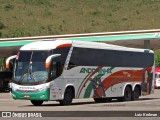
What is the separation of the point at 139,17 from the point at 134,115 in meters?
99.9

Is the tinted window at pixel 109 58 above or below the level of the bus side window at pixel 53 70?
above

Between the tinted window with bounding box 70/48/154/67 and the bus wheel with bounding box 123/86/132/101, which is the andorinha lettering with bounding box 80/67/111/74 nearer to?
the tinted window with bounding box 70/48/154/67

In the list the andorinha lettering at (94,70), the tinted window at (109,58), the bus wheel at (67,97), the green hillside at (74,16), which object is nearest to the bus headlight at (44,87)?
the bus wheel at (67,97)


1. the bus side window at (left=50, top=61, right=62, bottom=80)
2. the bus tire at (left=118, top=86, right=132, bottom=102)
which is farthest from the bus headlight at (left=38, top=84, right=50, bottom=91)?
the bus tire at (left=118, top=86, right=132, bottom=102)

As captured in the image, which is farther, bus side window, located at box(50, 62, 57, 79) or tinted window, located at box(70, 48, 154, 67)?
tinted window, located at box(70, 48, 154, 67)

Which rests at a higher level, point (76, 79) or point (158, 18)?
point (158, 18)

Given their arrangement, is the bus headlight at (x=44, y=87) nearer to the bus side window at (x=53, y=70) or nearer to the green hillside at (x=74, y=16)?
the bus side window at (x=53, y=70)

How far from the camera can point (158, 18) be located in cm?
11306

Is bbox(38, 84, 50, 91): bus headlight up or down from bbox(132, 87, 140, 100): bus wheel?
up

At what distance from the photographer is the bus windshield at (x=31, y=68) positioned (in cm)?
2569

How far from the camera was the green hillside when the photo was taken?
109875 millimetres

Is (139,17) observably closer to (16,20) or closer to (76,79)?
(16,20)

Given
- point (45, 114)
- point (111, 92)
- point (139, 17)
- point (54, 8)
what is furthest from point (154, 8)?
point (45, 114)

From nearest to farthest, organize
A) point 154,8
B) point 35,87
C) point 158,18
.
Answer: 1. point 35,87
2. point 158,18
3. point 154,8
